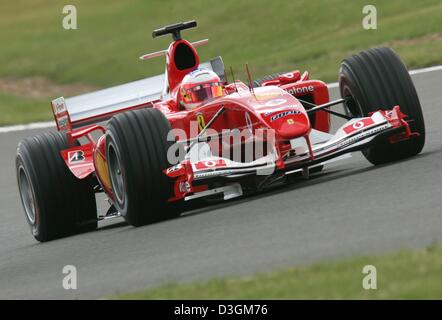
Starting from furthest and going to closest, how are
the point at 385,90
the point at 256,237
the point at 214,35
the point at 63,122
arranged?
the point at 214,35, the point at 63,122, the point at 385,90, the point at 256,237

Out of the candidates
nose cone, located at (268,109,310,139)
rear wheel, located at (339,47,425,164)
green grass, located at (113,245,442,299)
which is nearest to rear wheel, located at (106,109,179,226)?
nose cone, located at (268,109,310,139)

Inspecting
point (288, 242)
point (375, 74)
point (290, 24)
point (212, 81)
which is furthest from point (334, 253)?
point (290, 24)

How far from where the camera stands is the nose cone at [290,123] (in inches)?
387

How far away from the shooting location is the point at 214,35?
100ft

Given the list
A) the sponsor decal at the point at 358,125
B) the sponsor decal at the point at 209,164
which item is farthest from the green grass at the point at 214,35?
the sponsor decal at the point at 209,164

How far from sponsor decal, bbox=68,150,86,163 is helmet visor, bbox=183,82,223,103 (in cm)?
111

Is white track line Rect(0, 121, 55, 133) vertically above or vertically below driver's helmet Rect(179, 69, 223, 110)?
below

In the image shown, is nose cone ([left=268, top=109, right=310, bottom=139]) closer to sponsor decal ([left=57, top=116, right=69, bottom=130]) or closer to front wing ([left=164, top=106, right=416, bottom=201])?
front wing ([left=164, top=106, right=416, bottom=201])

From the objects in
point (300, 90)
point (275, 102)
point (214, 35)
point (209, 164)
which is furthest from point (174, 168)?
point (214, 35)

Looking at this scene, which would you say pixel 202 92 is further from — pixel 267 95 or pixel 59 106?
→ pixel 59 106

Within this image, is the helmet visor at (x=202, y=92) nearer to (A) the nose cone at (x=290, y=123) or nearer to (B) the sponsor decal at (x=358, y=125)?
(A) the nose cone at (x=290, y=123)

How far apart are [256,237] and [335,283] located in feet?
6.31

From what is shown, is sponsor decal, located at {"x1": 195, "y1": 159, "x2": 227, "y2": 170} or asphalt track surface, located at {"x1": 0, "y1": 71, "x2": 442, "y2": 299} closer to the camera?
asphalt track surface, located at {"x1": 0, "y1": 71, "x2": 442, "y2": 299}

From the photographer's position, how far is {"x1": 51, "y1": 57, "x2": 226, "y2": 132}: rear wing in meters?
12.3
